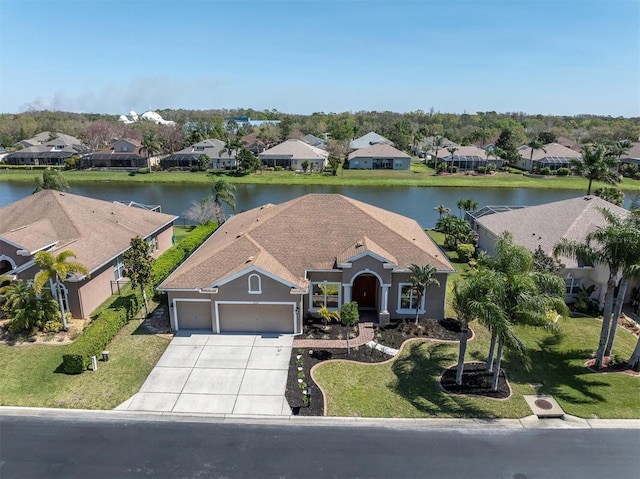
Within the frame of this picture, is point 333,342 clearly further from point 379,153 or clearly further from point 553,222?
point 379,153

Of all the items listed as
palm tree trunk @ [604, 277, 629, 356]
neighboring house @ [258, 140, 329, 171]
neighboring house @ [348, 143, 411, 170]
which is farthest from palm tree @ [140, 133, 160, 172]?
palm tree trunk @ [604, 277, 629, 356]

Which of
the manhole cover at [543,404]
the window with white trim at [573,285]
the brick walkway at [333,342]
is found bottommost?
the brick walkway at [333,342]

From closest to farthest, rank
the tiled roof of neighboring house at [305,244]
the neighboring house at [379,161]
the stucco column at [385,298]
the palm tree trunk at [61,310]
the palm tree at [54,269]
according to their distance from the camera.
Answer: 1. the palm tree at [54,269]
2. the palm tree trunk at [61,310]
3. the tiled roof of neighboring house at [305,244]
4. the stucco column at [385,298]
5. the neighboring house at [379,161]

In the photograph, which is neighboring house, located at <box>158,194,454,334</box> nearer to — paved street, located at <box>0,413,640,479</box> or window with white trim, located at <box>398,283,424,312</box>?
window with white trim, located at <box>398,283,424,312</box>

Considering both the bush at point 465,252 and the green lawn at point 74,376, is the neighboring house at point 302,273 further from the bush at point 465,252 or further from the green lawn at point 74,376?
the bush at point 465,252

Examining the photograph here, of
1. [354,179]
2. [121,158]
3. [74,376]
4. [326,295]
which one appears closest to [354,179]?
[354,179]

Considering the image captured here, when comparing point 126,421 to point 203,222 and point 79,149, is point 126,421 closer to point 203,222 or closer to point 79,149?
point 203,222

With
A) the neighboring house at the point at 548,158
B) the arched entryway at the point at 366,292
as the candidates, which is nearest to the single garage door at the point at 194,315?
the arched entryway at the point at 366,292
